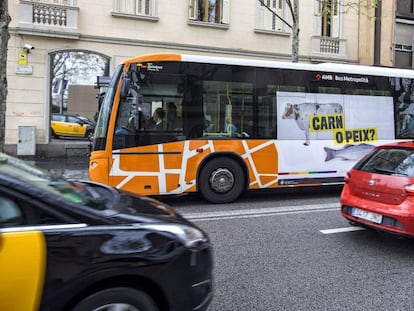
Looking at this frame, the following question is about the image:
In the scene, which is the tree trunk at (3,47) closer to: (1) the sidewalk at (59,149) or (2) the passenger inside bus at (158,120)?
(1) the sidewalk at (59,149)

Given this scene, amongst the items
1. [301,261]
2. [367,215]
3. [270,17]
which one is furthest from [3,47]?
[270,17]

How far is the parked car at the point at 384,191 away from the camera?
5121 mm

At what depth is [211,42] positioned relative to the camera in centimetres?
1694

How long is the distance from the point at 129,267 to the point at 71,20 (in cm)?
1401

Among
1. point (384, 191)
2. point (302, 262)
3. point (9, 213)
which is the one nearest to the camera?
point (9, 213)

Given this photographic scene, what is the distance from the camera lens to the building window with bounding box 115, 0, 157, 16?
1576 cm

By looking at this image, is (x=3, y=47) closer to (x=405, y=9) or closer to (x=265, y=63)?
(x=265, y=63)

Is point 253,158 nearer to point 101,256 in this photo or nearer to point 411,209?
point 411,209

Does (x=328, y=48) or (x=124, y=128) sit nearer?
(x=124, y=128)

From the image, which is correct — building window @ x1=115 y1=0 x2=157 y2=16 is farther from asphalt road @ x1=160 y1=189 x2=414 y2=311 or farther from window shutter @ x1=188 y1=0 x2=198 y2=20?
asphalt road @ x1=160 y1=189 x2=414 y2=311

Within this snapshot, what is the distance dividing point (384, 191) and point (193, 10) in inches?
519

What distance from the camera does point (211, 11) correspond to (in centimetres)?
1705

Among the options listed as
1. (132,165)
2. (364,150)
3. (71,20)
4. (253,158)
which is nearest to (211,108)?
(253,158)

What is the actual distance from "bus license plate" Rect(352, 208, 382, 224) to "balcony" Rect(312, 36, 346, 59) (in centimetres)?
1388
